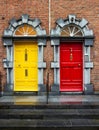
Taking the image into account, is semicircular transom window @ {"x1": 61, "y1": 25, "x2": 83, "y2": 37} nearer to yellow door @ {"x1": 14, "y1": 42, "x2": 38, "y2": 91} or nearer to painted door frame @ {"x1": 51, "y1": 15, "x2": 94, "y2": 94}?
painted door frame @ {"x1": 51, "y1": 15, "x2": 94, "y2": 94}

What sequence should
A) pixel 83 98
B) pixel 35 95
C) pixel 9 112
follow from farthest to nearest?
pixel 35 95 → pixel 83 98 → pixel 9 112

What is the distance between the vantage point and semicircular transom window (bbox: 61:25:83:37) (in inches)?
591

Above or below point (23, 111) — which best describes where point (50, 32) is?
above

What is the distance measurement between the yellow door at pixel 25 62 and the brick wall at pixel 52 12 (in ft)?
1.65

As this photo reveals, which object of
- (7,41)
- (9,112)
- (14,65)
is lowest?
(9,112)

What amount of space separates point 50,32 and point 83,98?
3.05m

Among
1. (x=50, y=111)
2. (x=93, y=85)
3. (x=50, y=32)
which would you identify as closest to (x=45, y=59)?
(x=50, y=32)

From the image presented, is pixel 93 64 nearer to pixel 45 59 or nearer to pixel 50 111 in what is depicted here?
pixel 45 59

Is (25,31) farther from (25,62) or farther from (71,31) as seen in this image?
(71,31)

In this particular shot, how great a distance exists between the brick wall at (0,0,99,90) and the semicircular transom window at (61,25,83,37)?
0.43m

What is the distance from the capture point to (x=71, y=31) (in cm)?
1502

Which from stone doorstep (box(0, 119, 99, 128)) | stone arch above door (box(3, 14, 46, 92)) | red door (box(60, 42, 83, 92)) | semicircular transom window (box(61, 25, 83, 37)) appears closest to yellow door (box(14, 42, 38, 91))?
Answer: stone arch above door (box(3, 14, 46, 92))

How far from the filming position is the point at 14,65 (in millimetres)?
15070

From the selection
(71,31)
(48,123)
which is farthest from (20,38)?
(48,123)
